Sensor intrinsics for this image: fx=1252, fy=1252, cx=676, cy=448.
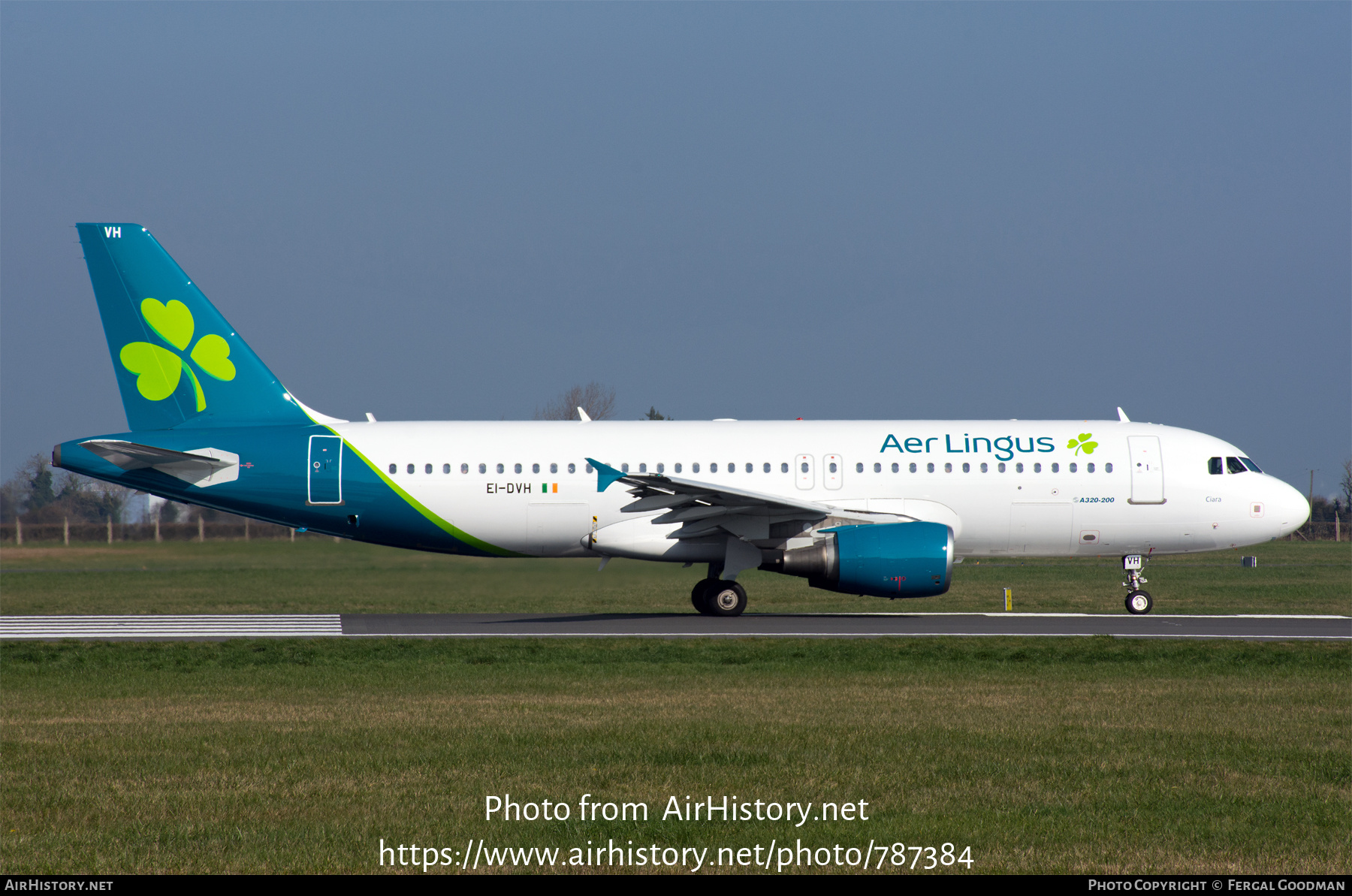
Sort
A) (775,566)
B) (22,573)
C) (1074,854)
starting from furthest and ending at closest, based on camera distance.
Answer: (22,573) < (775,566) < (1074,854)

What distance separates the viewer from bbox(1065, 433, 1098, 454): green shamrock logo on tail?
25.2 m

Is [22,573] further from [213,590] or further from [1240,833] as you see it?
[1240,833]

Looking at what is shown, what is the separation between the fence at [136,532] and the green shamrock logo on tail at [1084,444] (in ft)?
105

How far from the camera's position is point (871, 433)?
82.9 feet

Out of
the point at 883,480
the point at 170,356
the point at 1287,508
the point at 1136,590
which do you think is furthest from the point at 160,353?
the point at 1287,508

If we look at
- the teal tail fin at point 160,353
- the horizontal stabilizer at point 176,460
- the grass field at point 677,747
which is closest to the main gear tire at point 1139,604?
the grass field at point 677,747

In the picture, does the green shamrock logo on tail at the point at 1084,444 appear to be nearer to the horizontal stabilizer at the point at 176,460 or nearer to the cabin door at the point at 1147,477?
the cabin door at the point at 1147,477

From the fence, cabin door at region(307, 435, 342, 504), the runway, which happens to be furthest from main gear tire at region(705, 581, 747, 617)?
the fence

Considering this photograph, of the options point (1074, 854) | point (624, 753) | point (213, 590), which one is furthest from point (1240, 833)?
point (213, 590)

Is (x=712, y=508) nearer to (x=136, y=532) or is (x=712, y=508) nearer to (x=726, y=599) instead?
(x=726, y=599)

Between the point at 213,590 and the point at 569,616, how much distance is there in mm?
13137

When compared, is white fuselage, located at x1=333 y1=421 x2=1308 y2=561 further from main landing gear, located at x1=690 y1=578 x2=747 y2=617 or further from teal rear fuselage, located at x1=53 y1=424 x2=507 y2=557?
main landing gear, located at x1=690 y1=578 x2=747 y2=617

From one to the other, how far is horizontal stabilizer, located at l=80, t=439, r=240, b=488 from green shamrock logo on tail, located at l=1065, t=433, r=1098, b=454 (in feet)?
54.2

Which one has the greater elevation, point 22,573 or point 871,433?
Result: point 871,433
